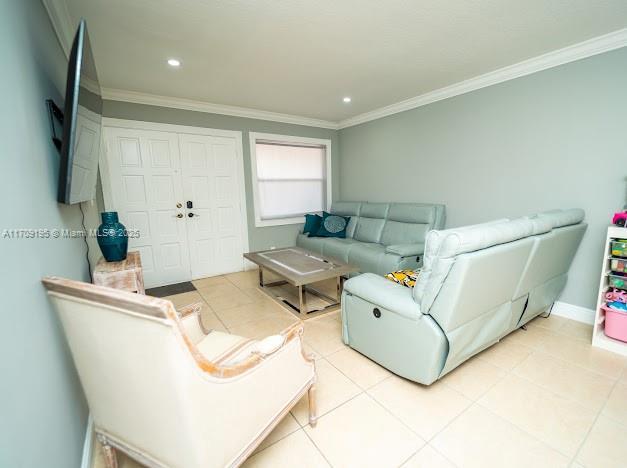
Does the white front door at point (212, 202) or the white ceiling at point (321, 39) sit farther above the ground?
the white ceiling at point (321, 39)

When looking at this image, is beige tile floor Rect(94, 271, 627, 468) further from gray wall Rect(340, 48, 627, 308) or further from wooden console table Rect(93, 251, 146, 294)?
gray wall Rect(340, 48, 627, 308)

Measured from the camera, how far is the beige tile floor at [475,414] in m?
1.31

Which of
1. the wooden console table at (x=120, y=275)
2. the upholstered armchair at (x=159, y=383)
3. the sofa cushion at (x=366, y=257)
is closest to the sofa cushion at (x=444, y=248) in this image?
the upholstered armchair at (x=159, y=383)

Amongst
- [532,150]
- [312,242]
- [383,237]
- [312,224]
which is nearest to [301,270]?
[312,242]

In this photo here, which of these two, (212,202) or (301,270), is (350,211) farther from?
(212,202)

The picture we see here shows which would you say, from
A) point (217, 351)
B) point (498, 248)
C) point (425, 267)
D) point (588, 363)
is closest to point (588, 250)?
point (588, 363)

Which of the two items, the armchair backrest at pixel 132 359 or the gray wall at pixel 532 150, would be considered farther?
the gray wall at pixel 532 150

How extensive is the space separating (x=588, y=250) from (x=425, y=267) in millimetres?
2074

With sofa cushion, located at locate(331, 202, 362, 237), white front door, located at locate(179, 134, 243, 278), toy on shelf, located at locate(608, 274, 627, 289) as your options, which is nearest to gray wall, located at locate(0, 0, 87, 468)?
white front door, located at locate(179, 134, 243, 278)

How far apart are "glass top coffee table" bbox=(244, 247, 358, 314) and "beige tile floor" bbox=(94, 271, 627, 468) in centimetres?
58

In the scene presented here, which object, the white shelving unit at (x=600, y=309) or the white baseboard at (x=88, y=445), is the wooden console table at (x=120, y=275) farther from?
the white shelving unit at (x=600, y=309)

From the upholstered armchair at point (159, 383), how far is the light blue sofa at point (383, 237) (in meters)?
2.28

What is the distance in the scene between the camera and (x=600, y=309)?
219 cm

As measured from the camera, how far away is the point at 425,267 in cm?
158
